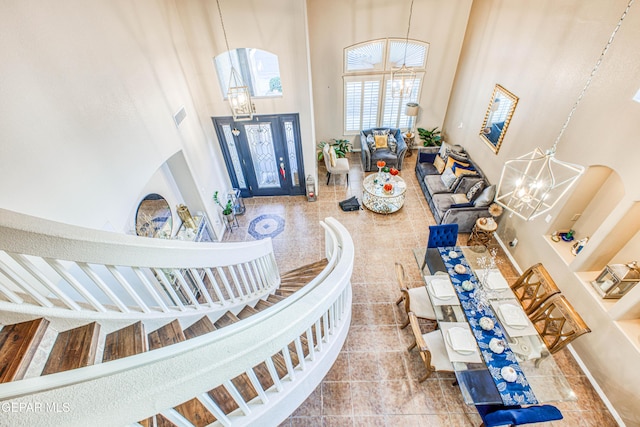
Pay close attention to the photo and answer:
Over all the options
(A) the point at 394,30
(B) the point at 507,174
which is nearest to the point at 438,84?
(A) the point at 394,30

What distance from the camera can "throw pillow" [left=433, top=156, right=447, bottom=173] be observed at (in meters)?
7.52

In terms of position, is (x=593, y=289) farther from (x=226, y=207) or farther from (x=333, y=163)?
(x=226, y=207)

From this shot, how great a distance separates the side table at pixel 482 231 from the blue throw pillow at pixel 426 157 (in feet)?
8.66

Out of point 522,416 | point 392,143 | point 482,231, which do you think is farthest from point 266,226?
point 522,416

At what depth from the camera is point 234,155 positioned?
7121mm

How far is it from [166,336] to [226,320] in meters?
0.94

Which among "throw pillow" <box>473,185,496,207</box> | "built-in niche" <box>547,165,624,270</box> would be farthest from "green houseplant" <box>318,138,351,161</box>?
"built-in niche" <box>547,165,624,270</box>

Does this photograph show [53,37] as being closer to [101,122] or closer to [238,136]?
[101,122]

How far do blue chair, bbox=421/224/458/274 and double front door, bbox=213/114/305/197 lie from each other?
3645 mm

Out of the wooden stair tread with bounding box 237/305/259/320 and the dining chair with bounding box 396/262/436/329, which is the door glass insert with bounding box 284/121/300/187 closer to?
the dining chair with bounding box 396/262/436/329

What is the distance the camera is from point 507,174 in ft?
19.2

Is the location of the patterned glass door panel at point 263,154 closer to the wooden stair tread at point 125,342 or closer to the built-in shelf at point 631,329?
the wooden stair tread at point 125,342

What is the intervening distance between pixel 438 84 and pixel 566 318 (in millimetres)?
6917

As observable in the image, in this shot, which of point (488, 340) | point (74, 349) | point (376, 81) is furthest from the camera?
point (376, 81)
